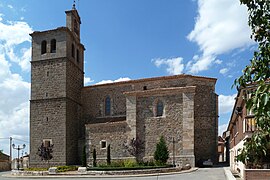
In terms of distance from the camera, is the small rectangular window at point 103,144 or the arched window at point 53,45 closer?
the small rectangular window at point 103,144

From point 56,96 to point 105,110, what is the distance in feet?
19.3

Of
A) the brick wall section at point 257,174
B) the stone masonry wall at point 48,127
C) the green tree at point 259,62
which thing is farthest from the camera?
the stone masonry wall at point 48,127

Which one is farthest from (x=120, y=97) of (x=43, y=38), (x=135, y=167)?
(x=135, y=167)

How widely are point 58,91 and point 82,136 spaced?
580 centimetres

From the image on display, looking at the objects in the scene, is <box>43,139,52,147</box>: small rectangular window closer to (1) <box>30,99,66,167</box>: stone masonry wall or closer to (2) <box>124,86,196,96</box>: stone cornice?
(1) <box>30,99,66,167</box>: stone masonry wall

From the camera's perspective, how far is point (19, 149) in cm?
4262

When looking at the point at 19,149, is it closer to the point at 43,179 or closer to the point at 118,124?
the point at 118,124

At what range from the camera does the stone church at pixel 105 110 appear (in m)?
29.5

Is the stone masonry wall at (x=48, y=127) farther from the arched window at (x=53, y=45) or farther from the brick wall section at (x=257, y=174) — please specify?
the brick wall section at (x=257, y=174)

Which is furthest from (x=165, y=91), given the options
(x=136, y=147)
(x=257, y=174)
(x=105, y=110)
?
(x=257, y=174)

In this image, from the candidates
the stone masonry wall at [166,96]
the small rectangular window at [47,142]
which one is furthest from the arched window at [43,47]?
the small rectangular window at [47,142]

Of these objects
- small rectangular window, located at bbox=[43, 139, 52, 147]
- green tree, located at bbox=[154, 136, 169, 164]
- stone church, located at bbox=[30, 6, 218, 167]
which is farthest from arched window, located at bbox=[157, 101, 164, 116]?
small rectangular window, located at bbox=[43, 139, 52, 147]

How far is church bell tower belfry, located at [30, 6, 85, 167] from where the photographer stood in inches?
1278

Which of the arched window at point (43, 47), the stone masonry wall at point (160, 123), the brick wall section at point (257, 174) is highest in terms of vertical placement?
the arched window at point (43, 47)
